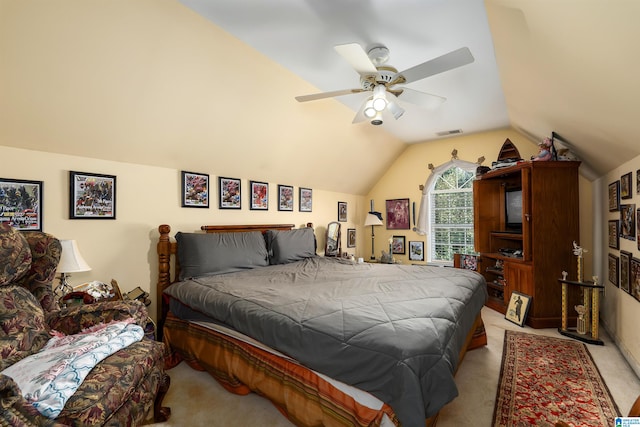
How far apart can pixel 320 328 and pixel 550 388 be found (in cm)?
187

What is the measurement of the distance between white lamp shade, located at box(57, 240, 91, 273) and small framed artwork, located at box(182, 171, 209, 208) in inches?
45.2

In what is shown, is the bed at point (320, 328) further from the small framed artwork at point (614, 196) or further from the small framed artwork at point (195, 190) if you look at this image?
the small framed artwork at point (614, 196)

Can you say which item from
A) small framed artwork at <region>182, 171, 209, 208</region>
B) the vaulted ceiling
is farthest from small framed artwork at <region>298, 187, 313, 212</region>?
small framed artwork at <region>182, 171, 209, 208</region>

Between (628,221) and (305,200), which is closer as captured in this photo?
(628,221)

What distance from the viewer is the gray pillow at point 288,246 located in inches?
139

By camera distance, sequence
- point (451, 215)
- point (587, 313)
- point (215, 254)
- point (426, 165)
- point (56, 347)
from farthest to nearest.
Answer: point (426, 165) < point (451, 215) < point (587, 313) < point (215, 254) < point (56, 347)

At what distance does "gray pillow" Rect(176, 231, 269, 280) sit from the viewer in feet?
9.12

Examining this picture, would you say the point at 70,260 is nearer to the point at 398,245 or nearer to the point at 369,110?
the point at 369,110

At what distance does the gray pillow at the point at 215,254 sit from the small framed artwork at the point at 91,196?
636 mm

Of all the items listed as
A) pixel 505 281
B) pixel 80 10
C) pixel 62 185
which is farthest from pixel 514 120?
pixel 62 185

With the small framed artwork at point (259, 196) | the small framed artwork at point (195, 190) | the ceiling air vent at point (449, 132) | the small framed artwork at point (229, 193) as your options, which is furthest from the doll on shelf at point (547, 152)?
the small framed artwork at point (195, 190)

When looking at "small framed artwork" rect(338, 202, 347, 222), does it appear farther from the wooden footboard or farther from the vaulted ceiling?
the wooden footboard

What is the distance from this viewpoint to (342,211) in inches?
215

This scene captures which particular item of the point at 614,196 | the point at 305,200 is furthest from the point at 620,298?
the point at 305,200
